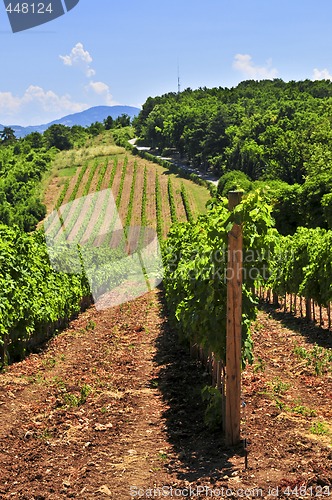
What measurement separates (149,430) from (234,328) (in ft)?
8.66

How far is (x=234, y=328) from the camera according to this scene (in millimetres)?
7285

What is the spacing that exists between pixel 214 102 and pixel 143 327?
446ft

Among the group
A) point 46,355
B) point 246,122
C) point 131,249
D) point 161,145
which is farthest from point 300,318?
point 161,145

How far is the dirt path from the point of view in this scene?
20.9ft

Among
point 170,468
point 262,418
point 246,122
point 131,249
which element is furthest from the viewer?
point 246,122

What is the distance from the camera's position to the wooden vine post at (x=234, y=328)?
7.10m

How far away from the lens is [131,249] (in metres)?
67.6

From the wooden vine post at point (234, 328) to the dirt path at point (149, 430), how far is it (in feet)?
1.33

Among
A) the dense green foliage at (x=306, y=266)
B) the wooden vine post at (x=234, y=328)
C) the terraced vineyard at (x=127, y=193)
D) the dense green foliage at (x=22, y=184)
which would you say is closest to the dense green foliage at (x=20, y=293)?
the wooden vine post at (x=234, y=328)

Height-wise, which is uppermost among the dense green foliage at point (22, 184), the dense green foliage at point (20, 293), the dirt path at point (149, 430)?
the dense green foliage at point (22, 184)

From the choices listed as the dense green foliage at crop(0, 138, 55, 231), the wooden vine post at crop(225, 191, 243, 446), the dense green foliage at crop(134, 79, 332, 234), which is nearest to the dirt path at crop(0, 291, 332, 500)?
the wooden vine post at crop(225, 191, 243, 446)

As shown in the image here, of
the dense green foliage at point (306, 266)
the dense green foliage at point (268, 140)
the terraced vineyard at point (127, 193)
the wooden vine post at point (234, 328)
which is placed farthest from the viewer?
the terraced vineyard at point (127, 193)

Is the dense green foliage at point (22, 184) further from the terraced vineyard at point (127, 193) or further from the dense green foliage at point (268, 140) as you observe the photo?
the dense green foliage at point (268, 140)

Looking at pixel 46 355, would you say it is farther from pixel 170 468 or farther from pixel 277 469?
pixel 277 469
